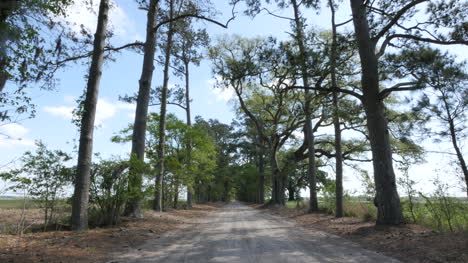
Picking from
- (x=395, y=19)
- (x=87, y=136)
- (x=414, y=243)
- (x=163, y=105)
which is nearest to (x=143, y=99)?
(x=87, y=136)

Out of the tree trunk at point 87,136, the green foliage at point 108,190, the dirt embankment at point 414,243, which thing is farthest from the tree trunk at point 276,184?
the tree trunk at point 87,136

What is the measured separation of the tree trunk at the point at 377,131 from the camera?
8297 millimetres

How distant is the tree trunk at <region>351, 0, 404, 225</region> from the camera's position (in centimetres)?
830

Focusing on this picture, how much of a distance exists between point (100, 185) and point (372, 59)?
366 inches

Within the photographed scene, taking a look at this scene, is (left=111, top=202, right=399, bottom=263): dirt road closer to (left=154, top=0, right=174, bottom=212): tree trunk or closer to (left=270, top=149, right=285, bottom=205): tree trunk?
(left=154, top=0, right=174, bottom=212): tree trunk

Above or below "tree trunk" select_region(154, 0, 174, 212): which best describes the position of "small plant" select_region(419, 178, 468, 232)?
below

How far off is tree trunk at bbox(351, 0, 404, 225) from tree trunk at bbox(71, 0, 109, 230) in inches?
324

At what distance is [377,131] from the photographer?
28.8 ft

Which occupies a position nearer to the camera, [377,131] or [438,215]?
[438,215]

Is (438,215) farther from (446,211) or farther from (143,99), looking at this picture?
(143,99)

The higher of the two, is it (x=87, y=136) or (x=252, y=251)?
(x=87, y=136)

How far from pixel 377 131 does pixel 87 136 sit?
28.3 ft

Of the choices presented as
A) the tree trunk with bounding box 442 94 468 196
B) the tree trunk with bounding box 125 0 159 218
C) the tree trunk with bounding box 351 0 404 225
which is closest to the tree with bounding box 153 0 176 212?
the tree trunk with bounding box 125 0 159 218

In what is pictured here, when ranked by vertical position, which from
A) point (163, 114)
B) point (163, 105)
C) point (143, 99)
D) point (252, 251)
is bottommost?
point (252, 251)
